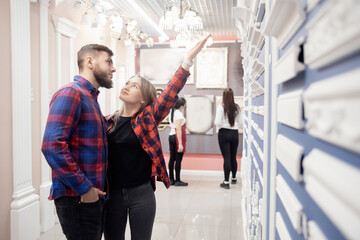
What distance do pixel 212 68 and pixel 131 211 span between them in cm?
509

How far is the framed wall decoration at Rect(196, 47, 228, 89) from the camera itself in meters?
6.41

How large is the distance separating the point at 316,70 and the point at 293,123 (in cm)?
13

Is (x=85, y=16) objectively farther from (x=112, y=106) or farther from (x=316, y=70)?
(x=316, y=70)

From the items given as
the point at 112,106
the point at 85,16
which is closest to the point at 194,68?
the point at 112,106

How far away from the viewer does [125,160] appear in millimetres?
1696

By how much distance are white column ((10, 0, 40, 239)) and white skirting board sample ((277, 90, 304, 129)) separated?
2806mm

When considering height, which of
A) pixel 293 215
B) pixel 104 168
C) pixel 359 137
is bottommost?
pixel 104 168

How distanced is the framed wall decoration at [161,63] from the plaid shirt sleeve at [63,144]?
202 inches

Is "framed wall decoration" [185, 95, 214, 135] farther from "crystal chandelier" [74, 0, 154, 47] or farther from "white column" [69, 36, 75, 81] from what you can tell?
"white column" [69, 36, 75, 81]

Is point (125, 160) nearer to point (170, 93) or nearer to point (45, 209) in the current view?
point (170, 93)

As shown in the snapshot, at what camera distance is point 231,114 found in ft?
15.2

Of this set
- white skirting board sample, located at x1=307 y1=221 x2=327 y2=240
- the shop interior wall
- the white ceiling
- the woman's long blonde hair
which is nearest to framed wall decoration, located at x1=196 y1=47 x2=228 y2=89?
the shop interior wall

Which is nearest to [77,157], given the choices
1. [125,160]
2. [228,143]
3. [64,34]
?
[125,160]

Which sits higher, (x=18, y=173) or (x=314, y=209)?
(x=314, y=209)
